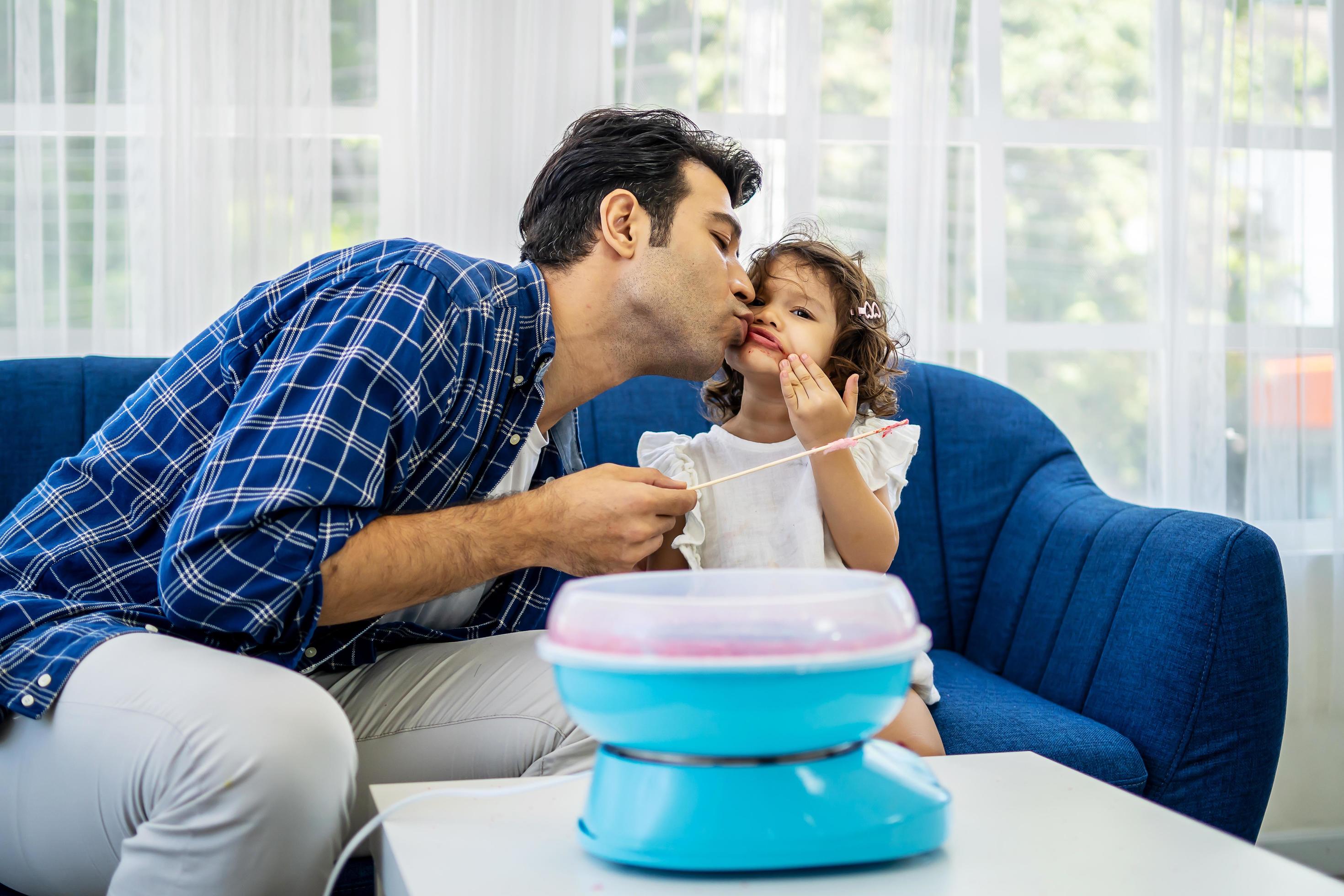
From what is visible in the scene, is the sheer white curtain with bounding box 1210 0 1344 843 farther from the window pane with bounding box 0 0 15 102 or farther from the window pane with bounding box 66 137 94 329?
the window pane with bounding box 0 0 15 102

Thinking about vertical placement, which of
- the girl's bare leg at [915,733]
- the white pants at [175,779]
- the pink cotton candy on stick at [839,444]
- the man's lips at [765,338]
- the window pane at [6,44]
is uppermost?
the window pane at [6,44]

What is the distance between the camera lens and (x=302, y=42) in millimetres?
2188

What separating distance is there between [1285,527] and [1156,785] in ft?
4.25

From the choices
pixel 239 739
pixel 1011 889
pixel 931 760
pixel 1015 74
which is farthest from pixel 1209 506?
pixel 239 739

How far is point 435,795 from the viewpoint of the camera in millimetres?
920

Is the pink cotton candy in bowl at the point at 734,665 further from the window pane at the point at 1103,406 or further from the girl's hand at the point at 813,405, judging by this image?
the window pane at the point at 1103,406

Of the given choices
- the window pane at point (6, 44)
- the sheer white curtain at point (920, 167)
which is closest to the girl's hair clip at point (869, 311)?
the sheer white curtain at point (920, 167)

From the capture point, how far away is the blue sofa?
1.53 m

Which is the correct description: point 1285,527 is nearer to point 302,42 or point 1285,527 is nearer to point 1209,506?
point 1209,506

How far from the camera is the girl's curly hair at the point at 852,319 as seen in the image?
1.72 meters

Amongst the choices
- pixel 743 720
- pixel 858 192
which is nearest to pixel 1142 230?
pixel 858 192

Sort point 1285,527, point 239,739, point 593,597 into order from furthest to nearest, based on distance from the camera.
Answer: point 1285,527
point 239,739
point 593,597

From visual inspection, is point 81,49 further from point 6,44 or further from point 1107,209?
point 1107,209

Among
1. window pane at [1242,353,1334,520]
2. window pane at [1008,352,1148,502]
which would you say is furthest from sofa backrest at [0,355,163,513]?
window pane at [1242,353,1334,520]
